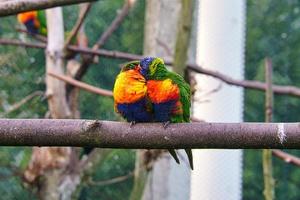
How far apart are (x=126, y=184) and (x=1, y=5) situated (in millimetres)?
4205

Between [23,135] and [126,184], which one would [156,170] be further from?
[126,184]

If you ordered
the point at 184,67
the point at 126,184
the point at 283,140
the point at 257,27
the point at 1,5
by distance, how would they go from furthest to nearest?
the point at 257,27 < the point at 126,184 < the point at 184,67 < the point at 1,5 < the point at 283,140

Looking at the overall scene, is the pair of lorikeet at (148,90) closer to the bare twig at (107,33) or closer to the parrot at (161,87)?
the parrot at (161,87)

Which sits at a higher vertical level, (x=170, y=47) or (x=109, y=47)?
(x=109, y=47)

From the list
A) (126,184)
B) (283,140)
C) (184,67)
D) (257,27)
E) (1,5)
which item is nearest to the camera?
(283,140)

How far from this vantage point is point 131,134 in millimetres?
926

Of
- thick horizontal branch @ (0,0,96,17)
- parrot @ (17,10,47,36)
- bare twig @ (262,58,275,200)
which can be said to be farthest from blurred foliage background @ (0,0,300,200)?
thick horizontal branch @ (0,0,96,17)

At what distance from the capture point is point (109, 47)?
5.86 metres

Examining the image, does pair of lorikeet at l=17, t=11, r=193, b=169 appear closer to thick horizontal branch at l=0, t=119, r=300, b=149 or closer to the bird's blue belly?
the bird's blue belly

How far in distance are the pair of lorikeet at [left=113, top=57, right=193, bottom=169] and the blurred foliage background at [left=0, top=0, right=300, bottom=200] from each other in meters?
2.70

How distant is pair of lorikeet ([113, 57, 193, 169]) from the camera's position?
1.15 m

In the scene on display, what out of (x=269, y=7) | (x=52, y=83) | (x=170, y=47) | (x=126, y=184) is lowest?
(x=126, y=184)

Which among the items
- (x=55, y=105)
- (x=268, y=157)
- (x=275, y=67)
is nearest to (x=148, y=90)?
(x=268, y=157)

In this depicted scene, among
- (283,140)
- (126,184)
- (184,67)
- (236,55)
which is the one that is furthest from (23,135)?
(126,184)
